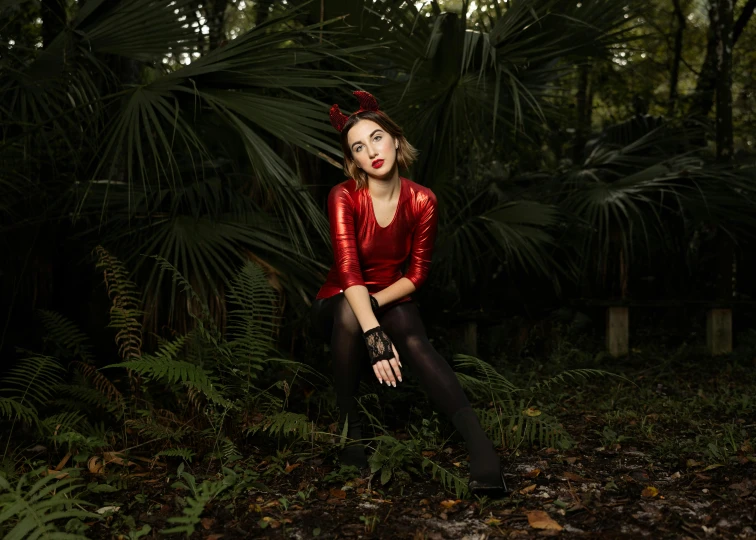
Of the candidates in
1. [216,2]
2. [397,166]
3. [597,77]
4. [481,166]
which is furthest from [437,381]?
[597,77]

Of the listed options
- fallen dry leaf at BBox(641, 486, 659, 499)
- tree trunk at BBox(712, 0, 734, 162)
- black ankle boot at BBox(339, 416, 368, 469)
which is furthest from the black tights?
tree trunk at BBox(712, 0, 734, 162)

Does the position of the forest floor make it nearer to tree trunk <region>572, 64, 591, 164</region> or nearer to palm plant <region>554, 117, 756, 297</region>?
palm plant <region>554, 117, 756, 297</region>

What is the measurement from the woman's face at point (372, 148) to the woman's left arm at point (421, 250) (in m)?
0.23

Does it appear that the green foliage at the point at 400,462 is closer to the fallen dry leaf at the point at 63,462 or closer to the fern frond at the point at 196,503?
the fern frond at the point at 196,503

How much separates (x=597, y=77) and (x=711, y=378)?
18.5ft

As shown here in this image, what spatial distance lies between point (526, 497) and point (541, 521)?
0.24 meters

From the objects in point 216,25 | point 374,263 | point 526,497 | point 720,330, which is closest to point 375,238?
point 374,263

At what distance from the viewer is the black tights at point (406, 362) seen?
2.45 meters

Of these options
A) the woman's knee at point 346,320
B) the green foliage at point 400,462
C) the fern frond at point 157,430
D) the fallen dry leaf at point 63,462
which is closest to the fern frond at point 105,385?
the fern frond at point 157,430

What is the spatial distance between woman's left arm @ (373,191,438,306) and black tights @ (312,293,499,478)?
0.26 feet

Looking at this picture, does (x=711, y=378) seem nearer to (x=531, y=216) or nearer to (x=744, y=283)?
(x=531, y=216)

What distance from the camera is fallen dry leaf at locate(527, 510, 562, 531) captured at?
2150 millimetres

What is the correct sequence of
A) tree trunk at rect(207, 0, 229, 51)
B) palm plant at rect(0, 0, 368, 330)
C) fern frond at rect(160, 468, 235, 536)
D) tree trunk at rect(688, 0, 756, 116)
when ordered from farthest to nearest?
tree trunk at rect(688, 0, 756, 116)
tree trunk at rect(207, 0, 229, 51)
palm plant at rect(0, 0, 368, 330)
fern frond at rect(160, 468, 235, 536)

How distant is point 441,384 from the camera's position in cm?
254
